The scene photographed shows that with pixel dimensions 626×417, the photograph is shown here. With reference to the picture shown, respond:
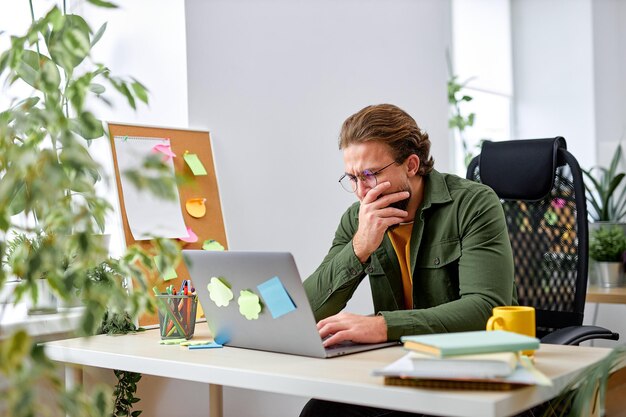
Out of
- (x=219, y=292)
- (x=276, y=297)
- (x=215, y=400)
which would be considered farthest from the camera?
(x=215, y=400)

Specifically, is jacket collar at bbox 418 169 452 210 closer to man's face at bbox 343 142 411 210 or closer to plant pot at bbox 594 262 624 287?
man's face at bbox 343 142 411 210

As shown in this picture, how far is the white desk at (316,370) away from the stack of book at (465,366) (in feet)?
0.08

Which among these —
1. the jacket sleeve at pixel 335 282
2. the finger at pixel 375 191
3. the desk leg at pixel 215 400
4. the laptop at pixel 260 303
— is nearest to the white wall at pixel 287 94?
the desk leg at pixel 215 400

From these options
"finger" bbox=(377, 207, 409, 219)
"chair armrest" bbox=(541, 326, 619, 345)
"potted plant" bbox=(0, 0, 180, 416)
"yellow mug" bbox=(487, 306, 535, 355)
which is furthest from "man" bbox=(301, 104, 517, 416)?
"potted plant" bbox=(0, 0, 180, 416)

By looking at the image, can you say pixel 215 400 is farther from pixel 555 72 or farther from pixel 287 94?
pixel 555 72

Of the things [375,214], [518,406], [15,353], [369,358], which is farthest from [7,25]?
[518,406]

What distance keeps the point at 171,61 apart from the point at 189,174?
0.36m

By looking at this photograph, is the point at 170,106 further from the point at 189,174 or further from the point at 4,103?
the point at 4,103

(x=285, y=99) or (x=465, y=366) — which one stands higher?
(x=285, y=99)

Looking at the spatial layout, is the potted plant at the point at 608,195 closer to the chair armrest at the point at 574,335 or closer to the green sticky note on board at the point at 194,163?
Result: the chair armrest at the point at 574,335

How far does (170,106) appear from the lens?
99.0 inches

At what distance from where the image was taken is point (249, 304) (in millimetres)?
1674

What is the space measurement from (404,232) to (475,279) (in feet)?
1.06

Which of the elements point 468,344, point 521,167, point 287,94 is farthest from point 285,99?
point 468,344
